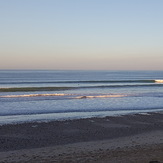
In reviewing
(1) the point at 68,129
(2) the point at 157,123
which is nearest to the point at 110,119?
(2) the point at 157,123

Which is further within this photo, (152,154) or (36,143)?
(36,143)

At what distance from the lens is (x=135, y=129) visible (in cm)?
1592

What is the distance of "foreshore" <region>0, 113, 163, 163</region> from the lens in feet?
32.8

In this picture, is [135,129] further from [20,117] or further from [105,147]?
[20,117]

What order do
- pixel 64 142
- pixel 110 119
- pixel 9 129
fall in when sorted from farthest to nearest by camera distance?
pixel 110 119 → pixel 9 129 → pixel 64 142

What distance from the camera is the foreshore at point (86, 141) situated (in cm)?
Answer: 1001

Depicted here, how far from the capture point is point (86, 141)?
13.1m

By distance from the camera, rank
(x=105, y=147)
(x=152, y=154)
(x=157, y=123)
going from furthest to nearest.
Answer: (x=157, y=123) → (x=105, y=147) → (x=152, y=154)

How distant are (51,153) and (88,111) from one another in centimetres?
1213

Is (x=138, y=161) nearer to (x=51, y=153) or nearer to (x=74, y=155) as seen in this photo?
(x=74, y=155)

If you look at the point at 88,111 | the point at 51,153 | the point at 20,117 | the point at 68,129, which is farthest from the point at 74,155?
the point at 88,111

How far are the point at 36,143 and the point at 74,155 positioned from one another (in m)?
2.75

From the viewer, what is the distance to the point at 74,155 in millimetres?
10422

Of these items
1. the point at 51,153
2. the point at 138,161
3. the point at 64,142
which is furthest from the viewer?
the point at 64,142
